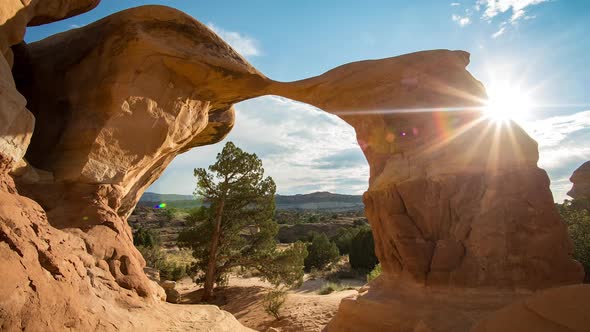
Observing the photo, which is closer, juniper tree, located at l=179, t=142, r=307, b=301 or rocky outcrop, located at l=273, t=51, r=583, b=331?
rocky outcrop, located at l=273, t=51, r=583, b=331

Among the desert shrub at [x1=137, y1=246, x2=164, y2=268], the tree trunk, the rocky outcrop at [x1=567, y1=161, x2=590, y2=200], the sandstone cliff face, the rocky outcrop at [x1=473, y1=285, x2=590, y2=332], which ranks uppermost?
the rocky outcrop at [x1=567, y1=161, x2=590, y2=200]

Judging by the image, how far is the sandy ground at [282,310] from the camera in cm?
1164

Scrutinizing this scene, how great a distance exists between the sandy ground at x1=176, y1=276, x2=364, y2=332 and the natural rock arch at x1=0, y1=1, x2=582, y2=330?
15.9ft

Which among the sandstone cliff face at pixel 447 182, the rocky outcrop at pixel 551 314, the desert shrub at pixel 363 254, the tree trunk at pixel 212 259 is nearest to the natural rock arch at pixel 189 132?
the sandstone cliff face at pixel 447 182

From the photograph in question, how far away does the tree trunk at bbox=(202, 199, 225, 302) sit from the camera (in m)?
15.3

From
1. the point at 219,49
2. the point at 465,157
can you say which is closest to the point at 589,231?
the point at 465,157

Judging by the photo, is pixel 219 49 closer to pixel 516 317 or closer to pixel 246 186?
pixel 516 317

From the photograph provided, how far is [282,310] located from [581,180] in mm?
34746

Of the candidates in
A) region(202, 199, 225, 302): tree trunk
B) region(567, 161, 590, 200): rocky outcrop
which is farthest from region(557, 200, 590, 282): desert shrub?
region(567, 161, 590, 200): rocky outcrop

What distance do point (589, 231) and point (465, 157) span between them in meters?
11.6

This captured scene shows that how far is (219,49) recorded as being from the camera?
824cm

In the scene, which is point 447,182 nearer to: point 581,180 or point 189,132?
point 189,132

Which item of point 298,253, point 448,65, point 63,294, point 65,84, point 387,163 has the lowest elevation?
→ point 298,253

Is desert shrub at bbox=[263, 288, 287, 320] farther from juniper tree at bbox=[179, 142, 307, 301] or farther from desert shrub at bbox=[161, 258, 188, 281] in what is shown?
desert shrub at bbox=[161, 258, 188, 281]
